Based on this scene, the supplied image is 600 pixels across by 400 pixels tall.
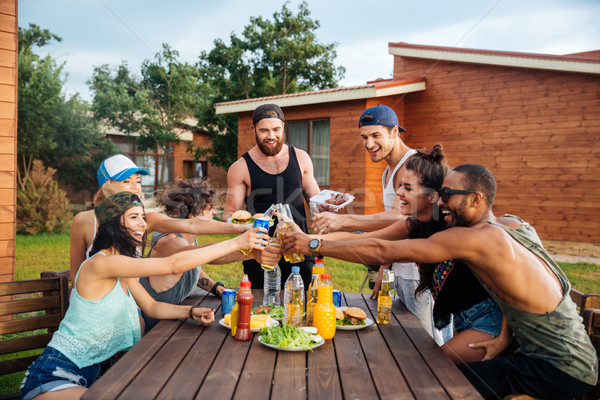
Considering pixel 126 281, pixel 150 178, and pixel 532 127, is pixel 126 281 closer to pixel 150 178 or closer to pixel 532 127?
pixel 532 127

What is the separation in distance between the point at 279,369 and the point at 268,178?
2.24 m

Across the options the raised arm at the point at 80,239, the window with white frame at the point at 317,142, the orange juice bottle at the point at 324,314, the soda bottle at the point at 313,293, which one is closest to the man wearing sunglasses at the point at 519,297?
the orange juice bottle at the point at 324,314

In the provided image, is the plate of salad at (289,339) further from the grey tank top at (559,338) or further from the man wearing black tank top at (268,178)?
the man wearing black tank top at (268,178)

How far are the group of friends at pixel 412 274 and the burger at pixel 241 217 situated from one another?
0.24 ft

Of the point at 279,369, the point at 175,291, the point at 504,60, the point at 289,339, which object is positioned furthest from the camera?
the point at 504,60

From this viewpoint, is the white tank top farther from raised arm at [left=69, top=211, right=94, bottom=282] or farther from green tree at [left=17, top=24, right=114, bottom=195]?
green tree at [left=17, top=24, right=114, bottom=195]

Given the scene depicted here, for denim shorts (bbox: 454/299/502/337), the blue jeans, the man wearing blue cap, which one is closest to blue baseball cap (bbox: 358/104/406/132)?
the man wearing blue cap

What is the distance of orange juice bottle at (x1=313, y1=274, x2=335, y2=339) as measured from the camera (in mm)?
2531

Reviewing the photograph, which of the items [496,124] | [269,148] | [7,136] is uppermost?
[496,124]

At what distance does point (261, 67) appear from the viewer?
24062 millimetres

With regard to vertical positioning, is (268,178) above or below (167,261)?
above

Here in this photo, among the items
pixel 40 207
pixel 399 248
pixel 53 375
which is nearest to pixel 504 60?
pixel 399 248

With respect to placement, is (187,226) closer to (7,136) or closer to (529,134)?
(7,136)

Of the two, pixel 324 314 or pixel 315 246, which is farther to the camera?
pixel 315 246
